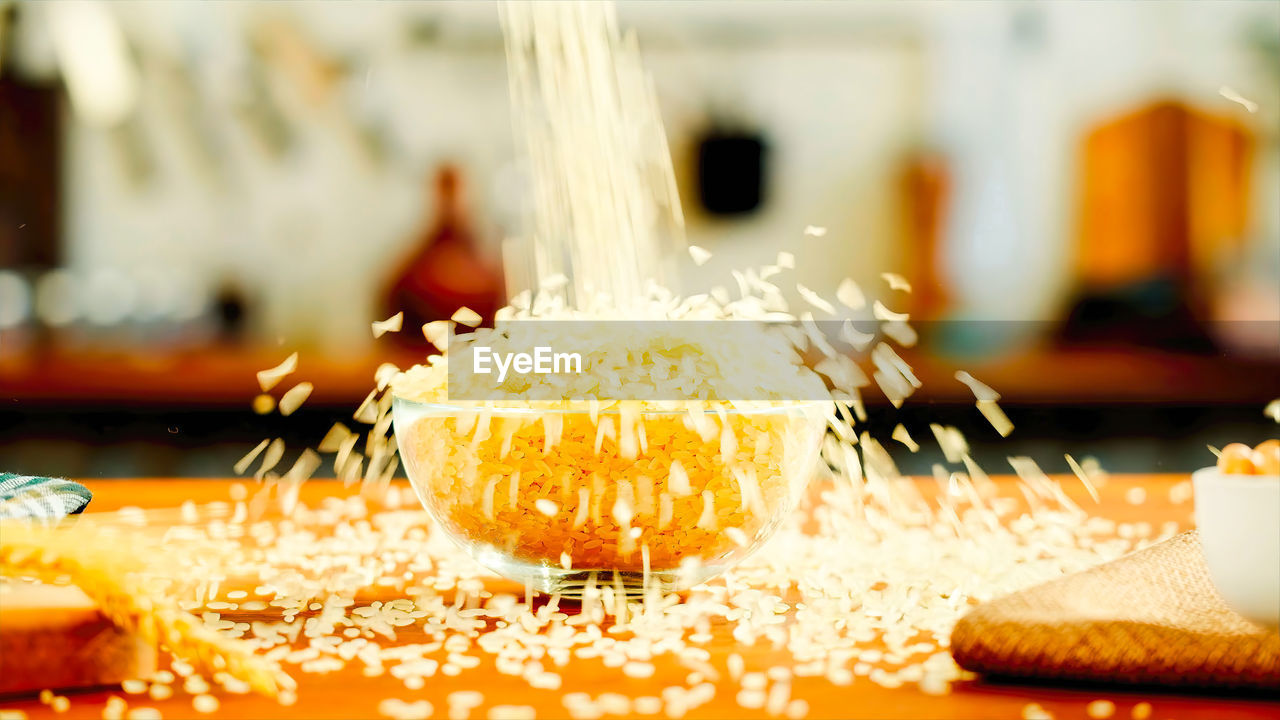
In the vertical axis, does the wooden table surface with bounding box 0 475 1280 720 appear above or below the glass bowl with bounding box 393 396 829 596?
below

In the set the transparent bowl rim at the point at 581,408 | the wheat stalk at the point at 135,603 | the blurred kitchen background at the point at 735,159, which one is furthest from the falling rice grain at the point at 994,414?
the wheat stalk at the point at 135,603

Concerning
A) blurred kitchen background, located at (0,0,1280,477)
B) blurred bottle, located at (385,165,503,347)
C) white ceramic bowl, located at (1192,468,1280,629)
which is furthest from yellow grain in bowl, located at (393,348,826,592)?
blurred kitchen background, located at (0,0,1280,477)

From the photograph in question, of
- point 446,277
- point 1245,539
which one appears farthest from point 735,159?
point 1245,539

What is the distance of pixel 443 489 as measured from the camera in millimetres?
671

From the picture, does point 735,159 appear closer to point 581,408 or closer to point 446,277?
point 446,277

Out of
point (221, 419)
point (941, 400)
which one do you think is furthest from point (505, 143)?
point (941, 400)

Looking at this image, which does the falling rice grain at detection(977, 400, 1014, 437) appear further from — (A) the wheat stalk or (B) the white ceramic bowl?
(A) the wheat stalk

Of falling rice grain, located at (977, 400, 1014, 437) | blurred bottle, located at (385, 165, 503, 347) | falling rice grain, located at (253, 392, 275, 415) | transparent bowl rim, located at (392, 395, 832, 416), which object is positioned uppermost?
transparent bowl rim, located at (392, 395, 832, 416)

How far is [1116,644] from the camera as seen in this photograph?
51 centimetres

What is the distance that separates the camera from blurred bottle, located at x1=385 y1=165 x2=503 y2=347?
2121 millimetres

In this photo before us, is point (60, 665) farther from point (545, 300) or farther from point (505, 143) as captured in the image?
point (505, 143)

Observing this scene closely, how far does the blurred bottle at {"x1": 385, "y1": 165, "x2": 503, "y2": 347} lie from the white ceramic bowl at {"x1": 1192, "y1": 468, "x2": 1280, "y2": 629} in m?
1.68

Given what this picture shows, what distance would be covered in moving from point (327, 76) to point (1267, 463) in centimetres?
210

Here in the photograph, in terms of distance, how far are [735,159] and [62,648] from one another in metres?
2.00
